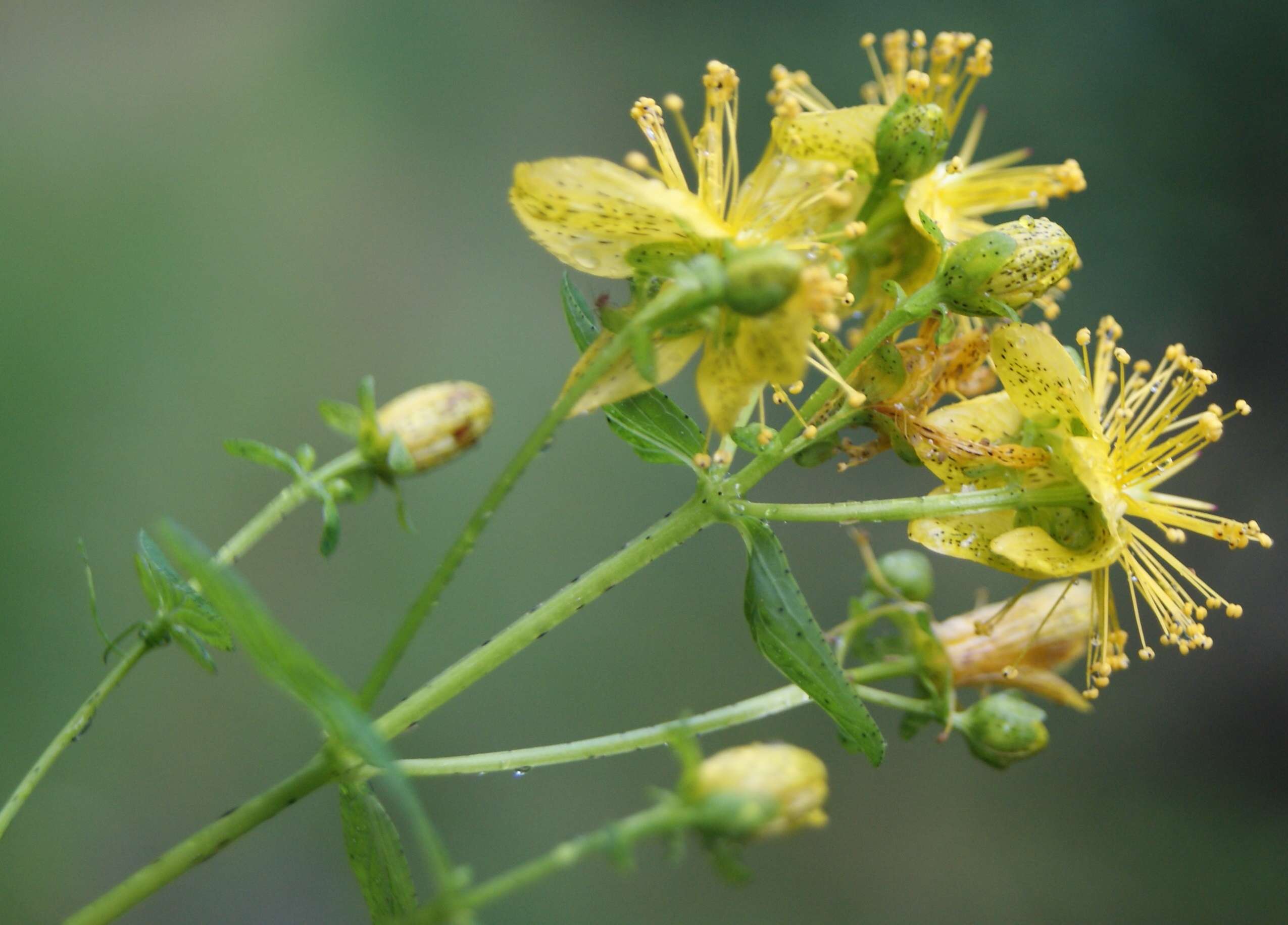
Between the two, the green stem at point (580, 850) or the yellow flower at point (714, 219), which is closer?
the green stem at point (580, 850)

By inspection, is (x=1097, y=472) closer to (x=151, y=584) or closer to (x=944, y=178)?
(x=944, y=178)

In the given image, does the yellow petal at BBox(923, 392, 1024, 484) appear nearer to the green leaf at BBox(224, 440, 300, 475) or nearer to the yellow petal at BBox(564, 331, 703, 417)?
the yellow petal at BBox(564, 331, 703, 417)

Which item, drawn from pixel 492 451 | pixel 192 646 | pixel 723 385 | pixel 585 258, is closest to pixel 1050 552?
pixel 723 385

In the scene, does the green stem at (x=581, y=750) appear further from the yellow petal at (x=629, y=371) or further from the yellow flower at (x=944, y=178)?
the yellow flower at (x=944, y=178)

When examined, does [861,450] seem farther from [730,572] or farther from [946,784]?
[946,784]

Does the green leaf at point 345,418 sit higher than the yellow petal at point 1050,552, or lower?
higher

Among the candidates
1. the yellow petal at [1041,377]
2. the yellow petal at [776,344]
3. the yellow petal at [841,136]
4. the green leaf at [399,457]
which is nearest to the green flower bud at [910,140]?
the yellow petal at [841,136]

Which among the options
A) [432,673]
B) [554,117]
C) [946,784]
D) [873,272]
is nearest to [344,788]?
[873,272]
